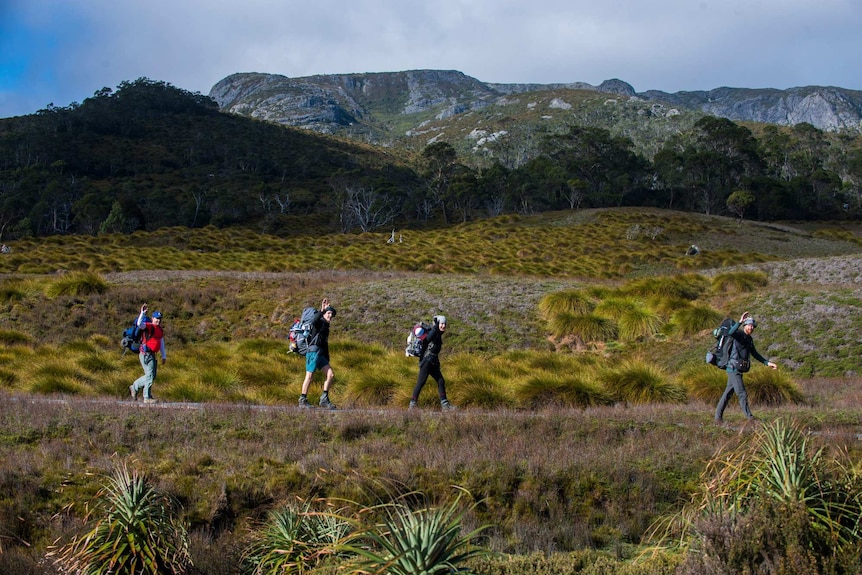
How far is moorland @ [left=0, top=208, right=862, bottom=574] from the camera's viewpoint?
5.84m

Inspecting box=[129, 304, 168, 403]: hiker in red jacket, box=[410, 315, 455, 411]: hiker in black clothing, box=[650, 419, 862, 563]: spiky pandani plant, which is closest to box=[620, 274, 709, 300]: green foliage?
box=[410, 315, 455, 411]: hiker in black clothing

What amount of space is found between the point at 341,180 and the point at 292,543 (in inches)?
2668

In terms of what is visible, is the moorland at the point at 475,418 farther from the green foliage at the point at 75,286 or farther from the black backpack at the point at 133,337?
the black backpack at the point at 133,337

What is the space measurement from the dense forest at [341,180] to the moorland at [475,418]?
129ft

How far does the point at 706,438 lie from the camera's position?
884cm

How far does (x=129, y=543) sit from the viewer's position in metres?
5.51

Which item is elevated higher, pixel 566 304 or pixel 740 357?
pixel 740 357

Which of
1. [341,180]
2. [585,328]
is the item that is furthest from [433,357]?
[341,180]

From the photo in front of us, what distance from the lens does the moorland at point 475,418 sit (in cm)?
584

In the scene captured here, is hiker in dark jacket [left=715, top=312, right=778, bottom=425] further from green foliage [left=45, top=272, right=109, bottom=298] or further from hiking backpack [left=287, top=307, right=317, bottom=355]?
green foliage [left=45, top=272, right=109, bottom=298]

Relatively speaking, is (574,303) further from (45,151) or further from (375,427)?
(45,151)

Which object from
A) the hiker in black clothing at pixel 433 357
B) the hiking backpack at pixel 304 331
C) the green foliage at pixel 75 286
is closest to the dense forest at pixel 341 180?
the green foliage at pixel 75 286

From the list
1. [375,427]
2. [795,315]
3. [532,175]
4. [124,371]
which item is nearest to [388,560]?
[375,427]

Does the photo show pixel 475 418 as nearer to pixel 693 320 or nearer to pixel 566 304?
pixel 693 320
